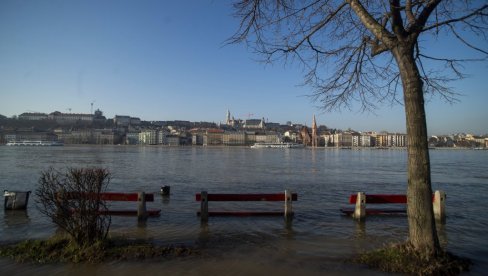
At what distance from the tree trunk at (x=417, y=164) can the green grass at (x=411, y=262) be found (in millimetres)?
161

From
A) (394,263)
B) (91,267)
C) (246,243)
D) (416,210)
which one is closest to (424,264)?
(394,263)

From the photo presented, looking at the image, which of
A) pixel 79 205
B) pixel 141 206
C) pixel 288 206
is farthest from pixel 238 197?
pixel 79 205

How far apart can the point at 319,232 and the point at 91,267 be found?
20.2 feet

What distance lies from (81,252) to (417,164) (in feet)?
21.5

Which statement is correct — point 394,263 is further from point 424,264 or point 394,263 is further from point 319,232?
point 319,232

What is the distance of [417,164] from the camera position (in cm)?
723

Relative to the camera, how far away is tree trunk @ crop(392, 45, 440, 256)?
712cm

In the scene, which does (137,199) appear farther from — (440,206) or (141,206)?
(440,206)

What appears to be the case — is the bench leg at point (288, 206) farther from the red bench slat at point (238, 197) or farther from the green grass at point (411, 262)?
the green grass at point (411, 262)

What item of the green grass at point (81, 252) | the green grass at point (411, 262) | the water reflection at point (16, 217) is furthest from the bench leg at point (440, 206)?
the water reflection at point (16, 217)

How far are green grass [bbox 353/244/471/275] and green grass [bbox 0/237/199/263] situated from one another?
143 inches

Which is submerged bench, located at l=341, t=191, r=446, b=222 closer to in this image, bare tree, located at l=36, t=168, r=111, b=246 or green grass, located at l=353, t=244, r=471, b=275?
green grass, located at l=353, t=244, r=471, b=275

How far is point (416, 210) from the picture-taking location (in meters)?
7.18

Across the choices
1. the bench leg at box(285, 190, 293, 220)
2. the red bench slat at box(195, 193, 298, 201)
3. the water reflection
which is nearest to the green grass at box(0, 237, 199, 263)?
the red bench slat at box(195, 193, 298, 201)
